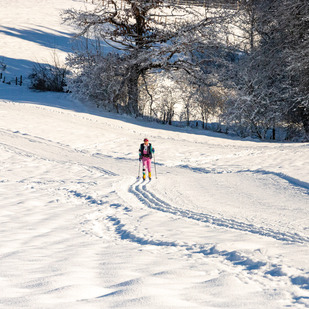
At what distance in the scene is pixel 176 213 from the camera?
8445 millimetres

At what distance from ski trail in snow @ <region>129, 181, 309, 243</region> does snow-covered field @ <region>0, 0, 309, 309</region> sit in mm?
33

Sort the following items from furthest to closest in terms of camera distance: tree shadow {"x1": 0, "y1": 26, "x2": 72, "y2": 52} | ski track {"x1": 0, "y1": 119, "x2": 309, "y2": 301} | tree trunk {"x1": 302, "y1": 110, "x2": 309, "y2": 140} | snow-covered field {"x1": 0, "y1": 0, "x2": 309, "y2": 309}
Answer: tree shadow {"x1": 0, "y1": 26, "x2": 72, "y2": 52} → tree trunk {"x1": 302, "y1": 110, "x2": 309, "y2": 140} → ski track {"x1": 0, "y1": 119, "x2": 309, "y2": 301} → snow-covered field {"x1": 0, "y1": 0, "x2": 309, "y2": 309}

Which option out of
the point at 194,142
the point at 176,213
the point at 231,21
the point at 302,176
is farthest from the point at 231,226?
the point at 231,21

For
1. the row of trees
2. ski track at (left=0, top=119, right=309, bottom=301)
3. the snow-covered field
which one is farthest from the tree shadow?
ski track at (left=0, top=119, right=309, bottom=301)

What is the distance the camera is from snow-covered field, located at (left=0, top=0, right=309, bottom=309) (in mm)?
3920

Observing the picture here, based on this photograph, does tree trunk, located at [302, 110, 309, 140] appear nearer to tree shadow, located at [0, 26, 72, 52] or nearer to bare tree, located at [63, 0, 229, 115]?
bare tree, located at [63, 0, 229, 115]

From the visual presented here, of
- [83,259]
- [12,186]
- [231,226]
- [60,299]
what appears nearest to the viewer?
[60,299]

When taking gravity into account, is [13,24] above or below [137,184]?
above

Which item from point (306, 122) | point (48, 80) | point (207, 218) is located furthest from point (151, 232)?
point (48, 80)

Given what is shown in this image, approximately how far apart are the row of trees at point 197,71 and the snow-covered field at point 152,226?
23.0ft

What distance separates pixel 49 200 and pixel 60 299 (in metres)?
6.25

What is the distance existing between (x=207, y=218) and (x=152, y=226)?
1.34m

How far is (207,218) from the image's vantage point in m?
8.02

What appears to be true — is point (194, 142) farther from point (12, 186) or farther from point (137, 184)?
point (12, 186)
